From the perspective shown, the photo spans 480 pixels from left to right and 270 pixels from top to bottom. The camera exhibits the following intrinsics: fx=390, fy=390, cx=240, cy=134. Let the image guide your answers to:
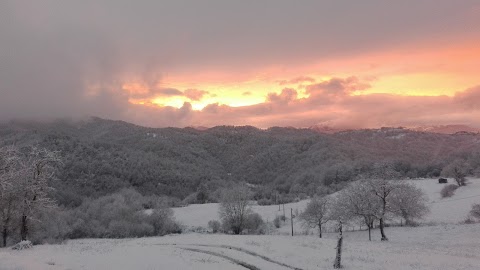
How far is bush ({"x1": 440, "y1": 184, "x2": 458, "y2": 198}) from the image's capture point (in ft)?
343

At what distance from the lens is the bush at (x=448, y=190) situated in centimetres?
10443

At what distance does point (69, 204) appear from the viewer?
105938mm

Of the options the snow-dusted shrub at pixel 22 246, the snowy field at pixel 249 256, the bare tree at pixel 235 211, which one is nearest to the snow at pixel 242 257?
the snowy field at pixel 249 256

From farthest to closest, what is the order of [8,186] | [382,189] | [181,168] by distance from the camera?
[181,168], [382,189], [8,186]

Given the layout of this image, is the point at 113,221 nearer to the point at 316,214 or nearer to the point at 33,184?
the point at 33,184

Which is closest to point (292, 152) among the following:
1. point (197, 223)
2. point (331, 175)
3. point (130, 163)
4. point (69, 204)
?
point (331, 175)

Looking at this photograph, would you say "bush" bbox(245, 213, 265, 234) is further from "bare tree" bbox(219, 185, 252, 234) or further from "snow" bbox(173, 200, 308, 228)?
"snow" bbox(173, 200, 308, 228)

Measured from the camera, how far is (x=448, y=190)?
106 metres

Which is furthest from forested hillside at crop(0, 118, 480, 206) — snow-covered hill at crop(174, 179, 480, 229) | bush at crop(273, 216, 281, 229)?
bush at crop(273, 216, 281, 229)

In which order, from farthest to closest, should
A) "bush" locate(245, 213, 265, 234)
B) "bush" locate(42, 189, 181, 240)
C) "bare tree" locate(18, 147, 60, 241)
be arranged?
1. "bush" locate(245, 213, 265, 234)
2. "bush" locate(42, 189, 181, 240)
3. "bare tree" locate(18, 147, 60, 241)

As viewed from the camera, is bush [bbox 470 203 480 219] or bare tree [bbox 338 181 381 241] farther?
bush [bbox 470 203 480 219]

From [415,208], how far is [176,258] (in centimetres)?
5685

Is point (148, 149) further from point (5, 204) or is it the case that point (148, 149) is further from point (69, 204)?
point (5, 204)

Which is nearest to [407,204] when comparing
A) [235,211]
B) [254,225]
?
[254,225]
